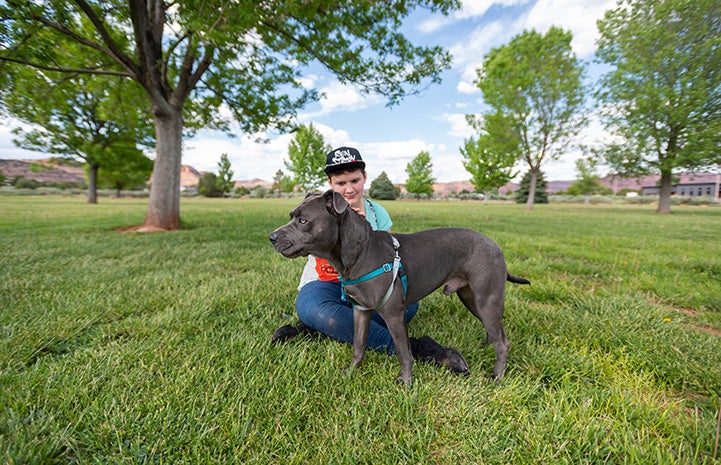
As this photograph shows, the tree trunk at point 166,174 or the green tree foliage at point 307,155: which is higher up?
the green tree foliage at point 307,155

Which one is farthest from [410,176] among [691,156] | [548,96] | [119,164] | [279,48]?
[279,48]

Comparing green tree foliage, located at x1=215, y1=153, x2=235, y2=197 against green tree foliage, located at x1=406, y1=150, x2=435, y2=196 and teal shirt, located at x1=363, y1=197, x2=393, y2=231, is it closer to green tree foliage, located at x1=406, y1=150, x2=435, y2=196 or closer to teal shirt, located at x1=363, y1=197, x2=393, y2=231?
green tree foliage, located at x1=406, y1=150, x2=435, y2=196

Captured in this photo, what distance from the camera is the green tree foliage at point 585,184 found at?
47.6m

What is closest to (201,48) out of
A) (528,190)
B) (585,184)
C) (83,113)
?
(83,113)

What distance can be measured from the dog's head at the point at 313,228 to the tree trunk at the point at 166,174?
8.57m

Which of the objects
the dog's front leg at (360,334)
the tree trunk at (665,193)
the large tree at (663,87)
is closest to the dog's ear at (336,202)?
the dog's front leg at (360,334)

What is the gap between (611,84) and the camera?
2145 cm

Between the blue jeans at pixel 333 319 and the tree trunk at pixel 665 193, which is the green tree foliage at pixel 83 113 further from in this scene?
the tree trunk at pixel 665 193

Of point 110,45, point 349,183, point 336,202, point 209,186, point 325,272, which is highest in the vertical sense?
point 110,45

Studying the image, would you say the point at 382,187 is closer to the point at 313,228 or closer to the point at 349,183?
the point at 349,183

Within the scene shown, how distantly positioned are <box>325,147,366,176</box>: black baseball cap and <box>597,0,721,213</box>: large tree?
23309 mm

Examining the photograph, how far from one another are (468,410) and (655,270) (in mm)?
5336

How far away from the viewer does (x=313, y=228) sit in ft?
6.77

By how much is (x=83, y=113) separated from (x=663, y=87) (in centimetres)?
3937
